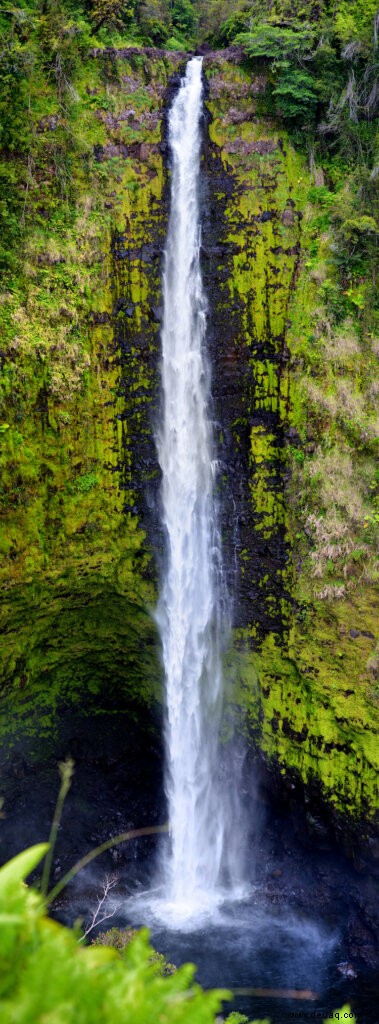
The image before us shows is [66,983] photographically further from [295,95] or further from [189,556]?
[295,95]

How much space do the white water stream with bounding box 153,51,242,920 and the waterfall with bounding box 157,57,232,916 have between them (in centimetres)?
2

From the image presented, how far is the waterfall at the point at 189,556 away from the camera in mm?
12070

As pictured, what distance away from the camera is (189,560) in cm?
1209

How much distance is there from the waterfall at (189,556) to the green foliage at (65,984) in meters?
9.98

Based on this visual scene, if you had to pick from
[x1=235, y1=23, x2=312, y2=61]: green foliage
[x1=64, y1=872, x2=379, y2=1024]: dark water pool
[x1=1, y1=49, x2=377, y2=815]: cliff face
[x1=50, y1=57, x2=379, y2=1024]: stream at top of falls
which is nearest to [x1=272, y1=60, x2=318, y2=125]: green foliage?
[x1=235, y1=23, x2=312, y2=61]: green foliage

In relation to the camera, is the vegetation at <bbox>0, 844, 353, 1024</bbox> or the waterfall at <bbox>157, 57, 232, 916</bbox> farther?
the waterfall at <bbox>157, 57, 232, 916</bbox>

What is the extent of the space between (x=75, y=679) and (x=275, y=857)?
522 centimetres

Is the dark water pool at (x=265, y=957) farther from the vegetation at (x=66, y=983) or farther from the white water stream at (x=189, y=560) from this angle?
the vegetation at (x=66, y=983)

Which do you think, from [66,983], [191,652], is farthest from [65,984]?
[191,652]

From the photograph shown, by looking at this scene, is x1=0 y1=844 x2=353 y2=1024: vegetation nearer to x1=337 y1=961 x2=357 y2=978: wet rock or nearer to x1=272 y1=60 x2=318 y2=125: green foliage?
x1=337 y1=961 x2=357 y2=978: wet rock

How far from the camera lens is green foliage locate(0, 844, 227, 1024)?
5.80ft

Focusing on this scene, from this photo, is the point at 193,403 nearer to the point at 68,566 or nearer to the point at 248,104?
the point at 68,566

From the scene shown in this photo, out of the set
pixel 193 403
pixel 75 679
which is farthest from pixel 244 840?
pixel 193 403

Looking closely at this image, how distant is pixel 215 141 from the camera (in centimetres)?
1260
